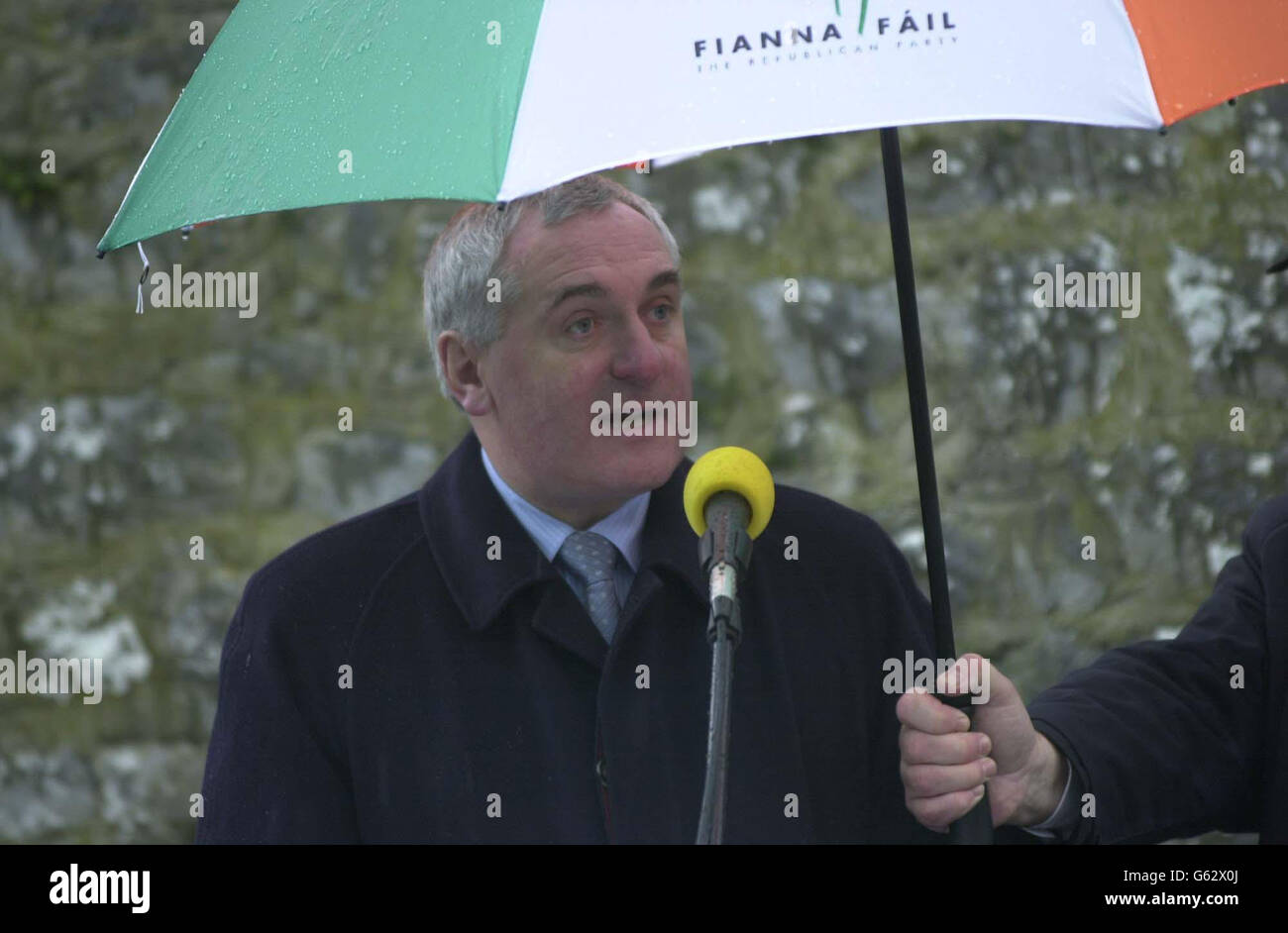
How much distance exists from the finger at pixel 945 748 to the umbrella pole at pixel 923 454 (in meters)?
0.05

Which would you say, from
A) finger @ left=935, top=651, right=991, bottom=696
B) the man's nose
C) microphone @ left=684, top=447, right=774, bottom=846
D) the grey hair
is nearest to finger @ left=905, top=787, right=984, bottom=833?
finger @ left=935, top=651, right=991, bottom=696

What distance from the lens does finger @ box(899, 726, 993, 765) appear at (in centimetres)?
211

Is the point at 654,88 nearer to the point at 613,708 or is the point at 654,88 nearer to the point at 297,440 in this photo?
the point at 613,708

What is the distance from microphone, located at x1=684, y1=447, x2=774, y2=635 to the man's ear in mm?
800

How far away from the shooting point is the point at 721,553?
1.94 meters

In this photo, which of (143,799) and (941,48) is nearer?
(941,48)

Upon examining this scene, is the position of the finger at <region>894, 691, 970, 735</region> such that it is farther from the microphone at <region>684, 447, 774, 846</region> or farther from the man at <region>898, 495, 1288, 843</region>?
the microphone at <region>684, 447, 774, 846</region>

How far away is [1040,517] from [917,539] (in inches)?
12.8

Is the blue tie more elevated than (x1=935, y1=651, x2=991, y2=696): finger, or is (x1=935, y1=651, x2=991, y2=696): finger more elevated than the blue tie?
the blue tie

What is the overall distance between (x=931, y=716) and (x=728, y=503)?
382 mm

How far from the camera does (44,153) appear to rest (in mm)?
4777

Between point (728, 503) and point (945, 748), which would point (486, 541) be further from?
point (945, 748)

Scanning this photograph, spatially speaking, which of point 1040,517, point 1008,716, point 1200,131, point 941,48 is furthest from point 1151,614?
point 941,48

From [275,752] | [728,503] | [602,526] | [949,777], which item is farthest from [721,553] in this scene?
[275,752]
